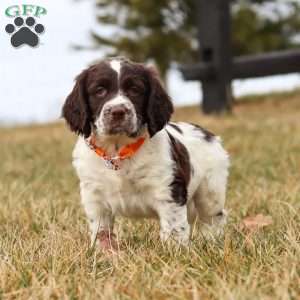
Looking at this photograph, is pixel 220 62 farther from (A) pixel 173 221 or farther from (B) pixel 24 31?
(A) pixel 173 221

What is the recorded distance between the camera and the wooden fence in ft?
34.1

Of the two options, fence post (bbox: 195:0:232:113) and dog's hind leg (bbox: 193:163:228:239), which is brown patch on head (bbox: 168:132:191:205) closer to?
dog's hind leg (bbox: 193:163:228:239)

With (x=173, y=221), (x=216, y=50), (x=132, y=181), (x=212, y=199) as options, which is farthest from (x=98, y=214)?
(x=216, y=50)

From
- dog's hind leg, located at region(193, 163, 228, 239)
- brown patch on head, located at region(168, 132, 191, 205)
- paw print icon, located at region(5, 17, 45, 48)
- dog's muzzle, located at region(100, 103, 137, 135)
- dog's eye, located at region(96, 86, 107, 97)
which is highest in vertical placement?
paw print icon, located at region(5, 17, 45, 48)

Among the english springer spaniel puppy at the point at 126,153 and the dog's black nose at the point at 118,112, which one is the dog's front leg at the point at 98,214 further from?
the dog's black nose at the point at 118,112

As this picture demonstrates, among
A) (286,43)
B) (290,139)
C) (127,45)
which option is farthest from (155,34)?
(290,139)

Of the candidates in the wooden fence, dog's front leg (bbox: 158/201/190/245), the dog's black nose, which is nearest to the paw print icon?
the dog's black nose

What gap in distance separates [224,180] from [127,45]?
18248 millimetres

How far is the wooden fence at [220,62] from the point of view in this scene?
10.4m

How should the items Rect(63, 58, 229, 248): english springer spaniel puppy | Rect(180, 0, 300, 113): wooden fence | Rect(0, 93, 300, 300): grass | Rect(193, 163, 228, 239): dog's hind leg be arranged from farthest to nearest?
Rect(180, 0, 300, 113): wooden fence < Rect(193, 163, 228, 239): dog's hind leg < Rect(63, 58, 229, 248): english springer spaniel puppy < Rect(0, 93, 300, 300): grass

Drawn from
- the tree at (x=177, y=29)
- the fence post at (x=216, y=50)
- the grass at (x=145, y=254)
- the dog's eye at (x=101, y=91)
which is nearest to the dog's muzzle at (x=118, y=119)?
the dog's eye at (x=101, y=91)

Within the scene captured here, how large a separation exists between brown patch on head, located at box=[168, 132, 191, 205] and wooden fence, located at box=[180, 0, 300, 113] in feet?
21.8

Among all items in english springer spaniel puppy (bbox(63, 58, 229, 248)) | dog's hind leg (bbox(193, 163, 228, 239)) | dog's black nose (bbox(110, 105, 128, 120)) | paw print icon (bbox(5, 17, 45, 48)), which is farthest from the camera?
paw print icon (bbox(5, 17, 45, 48))

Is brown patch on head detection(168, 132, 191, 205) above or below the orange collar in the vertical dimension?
below
